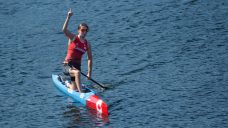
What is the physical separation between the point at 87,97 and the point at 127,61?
5.27 m

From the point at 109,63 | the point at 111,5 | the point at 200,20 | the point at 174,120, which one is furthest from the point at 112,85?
the point at 111,5

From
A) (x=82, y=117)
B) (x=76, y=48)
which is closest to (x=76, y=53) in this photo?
(x=76, y=48)

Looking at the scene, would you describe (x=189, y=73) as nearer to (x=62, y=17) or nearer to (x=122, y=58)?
(x=122, y=58)

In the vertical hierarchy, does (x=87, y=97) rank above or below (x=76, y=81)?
below

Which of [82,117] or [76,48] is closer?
[82,117]

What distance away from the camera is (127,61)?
2997 centimetres

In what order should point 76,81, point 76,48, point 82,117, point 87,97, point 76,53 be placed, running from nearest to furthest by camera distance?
1. point 82,117
2. point 76,48
3. point 87,97
4. point 76,53
5. point 76,81

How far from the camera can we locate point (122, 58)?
30.5m

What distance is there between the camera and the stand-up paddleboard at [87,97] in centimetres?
2416

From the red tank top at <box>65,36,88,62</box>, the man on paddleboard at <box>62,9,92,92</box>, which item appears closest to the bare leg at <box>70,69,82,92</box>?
the man on paddleboard at <box>62,9,92,92</box>

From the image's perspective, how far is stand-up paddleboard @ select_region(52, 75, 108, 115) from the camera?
2416 centimetres

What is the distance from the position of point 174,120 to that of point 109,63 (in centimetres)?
760

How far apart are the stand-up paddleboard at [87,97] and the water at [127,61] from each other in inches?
11.0

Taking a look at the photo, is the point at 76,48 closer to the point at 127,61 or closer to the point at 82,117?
the point at 82,117
